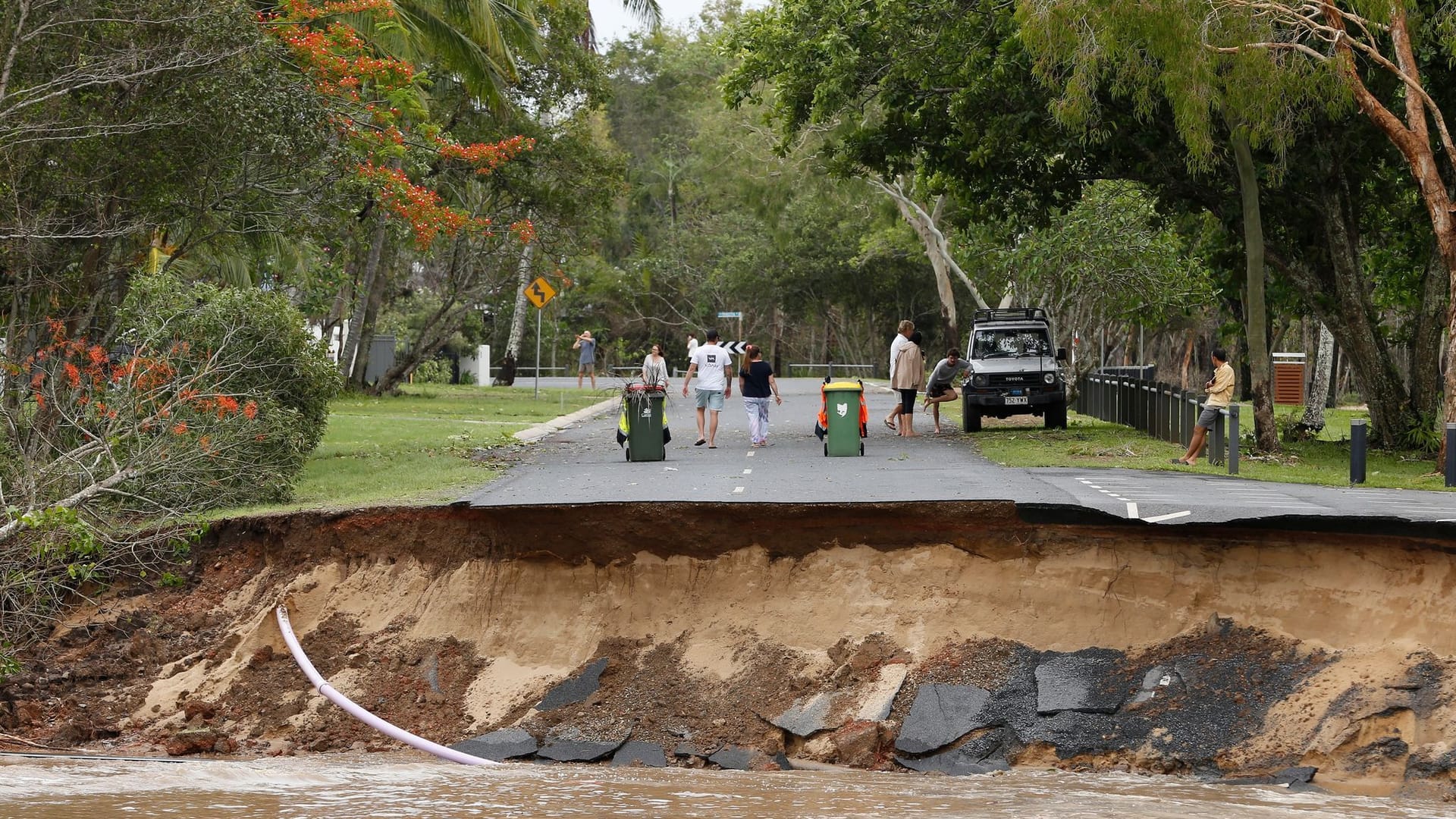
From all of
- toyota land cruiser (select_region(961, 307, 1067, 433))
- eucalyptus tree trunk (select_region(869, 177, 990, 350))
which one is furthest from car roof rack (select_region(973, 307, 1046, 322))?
eucalyptus tree trunk (select_region(869, 177, 990, 350))

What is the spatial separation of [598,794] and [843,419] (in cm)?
1013

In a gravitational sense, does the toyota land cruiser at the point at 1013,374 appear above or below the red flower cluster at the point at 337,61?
below

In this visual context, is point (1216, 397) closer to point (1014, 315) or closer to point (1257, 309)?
point (1257, 309)

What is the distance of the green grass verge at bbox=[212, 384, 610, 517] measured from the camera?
48.4 feet

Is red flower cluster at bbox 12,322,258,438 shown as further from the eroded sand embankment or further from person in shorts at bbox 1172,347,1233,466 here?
person in shorts at bbox 1172,347,1233,466

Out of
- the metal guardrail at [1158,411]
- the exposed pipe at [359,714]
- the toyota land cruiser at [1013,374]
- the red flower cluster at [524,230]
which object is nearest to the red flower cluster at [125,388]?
the exposed pipe at [359,714]

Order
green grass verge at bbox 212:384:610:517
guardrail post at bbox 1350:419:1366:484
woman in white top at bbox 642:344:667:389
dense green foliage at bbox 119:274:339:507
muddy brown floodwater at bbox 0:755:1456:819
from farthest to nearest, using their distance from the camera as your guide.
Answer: woman in white top at bbox 642:344:667:389 → guardrail post at bbox 1350:419:1366:484 → dense green foliage at bbox 119:274:339:507 → green grass verge at bbox 212:384:610:517 → muddy brown floodwater at bbox 0:755:1456:819

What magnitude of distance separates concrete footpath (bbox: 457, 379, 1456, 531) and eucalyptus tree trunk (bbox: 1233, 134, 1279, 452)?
12.5ft

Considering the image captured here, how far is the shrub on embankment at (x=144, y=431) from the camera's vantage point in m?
12.6

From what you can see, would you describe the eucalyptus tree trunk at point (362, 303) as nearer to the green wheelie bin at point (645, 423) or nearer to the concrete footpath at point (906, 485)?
the concrete footpath at point (906, 485)

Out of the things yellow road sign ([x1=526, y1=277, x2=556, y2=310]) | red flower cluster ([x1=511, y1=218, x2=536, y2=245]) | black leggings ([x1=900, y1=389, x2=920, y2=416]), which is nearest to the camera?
black leggings ([x1=900, y1=389, x2=920, y2=416])

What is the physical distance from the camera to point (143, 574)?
13.3 meters

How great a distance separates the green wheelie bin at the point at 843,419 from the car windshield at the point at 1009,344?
6.75m

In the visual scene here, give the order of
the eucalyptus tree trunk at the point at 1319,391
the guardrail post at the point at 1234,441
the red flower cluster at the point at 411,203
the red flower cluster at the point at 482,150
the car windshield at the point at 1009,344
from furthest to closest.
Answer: the eucalyptus tree trunk at the point at 1319,391 → the car windshield at the point at 1009,344 → the red flower cluster at the point at 482,150 → the red flower cluster at the point at 411,203 → the guardrail post at the point at 1234,441
